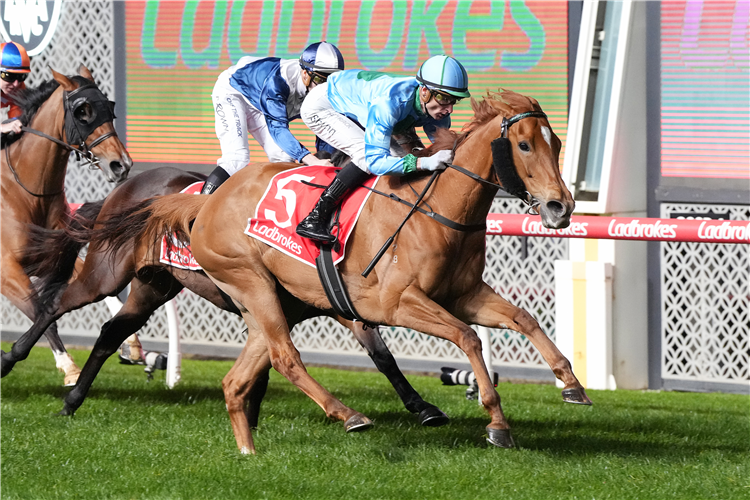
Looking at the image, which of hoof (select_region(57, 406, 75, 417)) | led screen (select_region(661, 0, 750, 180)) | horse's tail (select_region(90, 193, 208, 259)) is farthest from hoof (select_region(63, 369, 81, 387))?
led screen (select_region(661, 0, 750, 180))

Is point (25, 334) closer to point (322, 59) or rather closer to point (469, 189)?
point (322, 59)

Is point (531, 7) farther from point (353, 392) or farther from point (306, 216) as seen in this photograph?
point (306, 216)

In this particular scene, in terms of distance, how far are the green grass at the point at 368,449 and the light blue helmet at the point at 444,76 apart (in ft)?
5.28

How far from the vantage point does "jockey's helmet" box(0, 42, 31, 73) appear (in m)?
6.88

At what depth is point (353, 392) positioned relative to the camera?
703 centimetres

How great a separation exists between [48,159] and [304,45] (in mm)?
2753

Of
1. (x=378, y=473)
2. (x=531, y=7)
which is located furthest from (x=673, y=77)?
(x=378, y=473)

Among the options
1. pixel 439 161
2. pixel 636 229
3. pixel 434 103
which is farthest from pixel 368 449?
pixel 636 229

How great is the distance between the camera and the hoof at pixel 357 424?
4168 mm

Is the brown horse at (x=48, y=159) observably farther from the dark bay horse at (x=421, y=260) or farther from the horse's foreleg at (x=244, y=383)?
the horse's foreleg at (x=244, y=383)

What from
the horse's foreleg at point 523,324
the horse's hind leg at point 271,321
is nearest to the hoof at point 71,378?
the horse's hind leg at point 271,321

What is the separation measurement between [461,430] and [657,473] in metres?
1.33

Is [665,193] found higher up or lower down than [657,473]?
higher up

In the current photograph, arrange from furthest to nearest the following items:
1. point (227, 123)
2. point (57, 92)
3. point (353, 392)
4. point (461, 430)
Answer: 1. point (353, 392)
2. point (57, 92)
3. point (227, 123)
4. point (461, 430)
